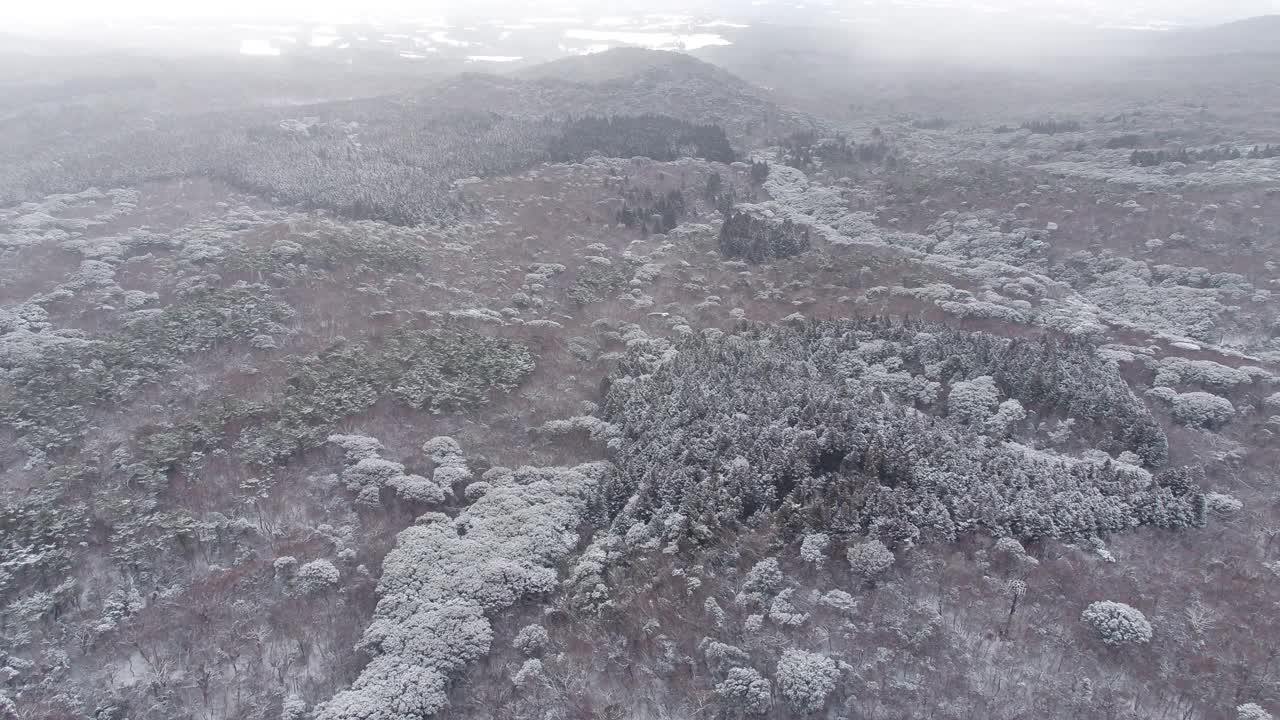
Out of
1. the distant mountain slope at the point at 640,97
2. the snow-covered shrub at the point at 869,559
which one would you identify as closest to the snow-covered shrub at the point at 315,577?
the snow-covered shrub at the point at 869,559

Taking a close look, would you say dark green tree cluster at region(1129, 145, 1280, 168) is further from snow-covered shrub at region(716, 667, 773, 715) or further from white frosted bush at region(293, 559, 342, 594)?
white frosted bush at region(293, 559, 342, 594)

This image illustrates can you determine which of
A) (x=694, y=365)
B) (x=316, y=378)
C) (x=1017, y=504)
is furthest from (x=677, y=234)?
(x=1017, y=504)

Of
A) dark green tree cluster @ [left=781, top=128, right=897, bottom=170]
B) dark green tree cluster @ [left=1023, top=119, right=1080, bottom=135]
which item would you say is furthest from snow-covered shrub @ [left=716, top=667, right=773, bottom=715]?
dark green tree cluster @ [left=1023, top=119, right=1080, bottom=135]

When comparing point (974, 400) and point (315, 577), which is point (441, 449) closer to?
point (315, 577)

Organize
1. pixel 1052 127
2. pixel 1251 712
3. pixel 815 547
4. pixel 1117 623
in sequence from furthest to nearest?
pixel 1052 127, pixel 815 547, pixel 1117 623, pixel 1251 712

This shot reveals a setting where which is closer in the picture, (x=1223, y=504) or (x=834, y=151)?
(x=1223, y=504)

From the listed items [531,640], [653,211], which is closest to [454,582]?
[531,640]
